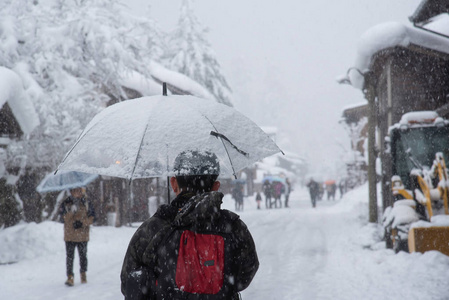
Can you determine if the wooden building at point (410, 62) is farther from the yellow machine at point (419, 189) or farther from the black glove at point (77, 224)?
the black glove at point (77, 224)

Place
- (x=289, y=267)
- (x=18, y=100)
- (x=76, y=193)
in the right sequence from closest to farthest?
1. (x=76, y=193)
2. (x=289, y=267)
3. (x=18, y=100)

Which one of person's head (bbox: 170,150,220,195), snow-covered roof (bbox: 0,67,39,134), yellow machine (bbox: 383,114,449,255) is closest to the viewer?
person's head (bbox: 170,150,220,195)

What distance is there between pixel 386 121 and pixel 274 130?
51.0 m

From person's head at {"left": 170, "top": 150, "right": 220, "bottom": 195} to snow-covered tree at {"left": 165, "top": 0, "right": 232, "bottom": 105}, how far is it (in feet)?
100

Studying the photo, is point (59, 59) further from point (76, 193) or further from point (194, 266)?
point (194, 266)

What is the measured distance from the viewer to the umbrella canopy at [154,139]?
3152 millimetres

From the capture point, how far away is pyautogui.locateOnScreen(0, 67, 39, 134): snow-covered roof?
35.1 ft

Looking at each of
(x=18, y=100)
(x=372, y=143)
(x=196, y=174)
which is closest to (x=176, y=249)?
(x=196, y=174)

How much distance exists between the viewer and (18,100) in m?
11.3

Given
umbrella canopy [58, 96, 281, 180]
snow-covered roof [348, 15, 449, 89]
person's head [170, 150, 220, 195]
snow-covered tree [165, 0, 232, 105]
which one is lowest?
person's head [170, 150, 220, 195]

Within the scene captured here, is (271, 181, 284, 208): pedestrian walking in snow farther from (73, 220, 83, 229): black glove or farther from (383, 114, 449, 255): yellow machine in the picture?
(73, 220, 83, 229): black glove

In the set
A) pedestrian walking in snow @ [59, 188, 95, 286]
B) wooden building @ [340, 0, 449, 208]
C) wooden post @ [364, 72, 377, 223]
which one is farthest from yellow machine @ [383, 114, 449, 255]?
pedestrian walking in snow @ [59, 188, 95, 286]

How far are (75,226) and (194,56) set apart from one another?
2728 centimetres

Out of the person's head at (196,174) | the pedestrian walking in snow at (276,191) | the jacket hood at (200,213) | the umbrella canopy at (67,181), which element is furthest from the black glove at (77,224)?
the pedestrian walking in snow at (276,191)
